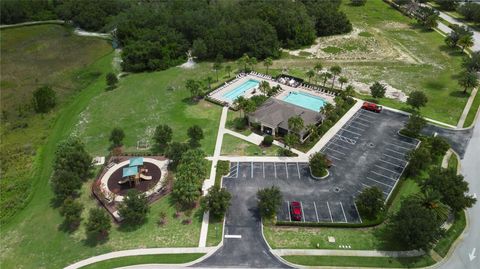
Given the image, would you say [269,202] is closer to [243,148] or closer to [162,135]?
[243,148]

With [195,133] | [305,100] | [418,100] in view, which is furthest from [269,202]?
[418,100]

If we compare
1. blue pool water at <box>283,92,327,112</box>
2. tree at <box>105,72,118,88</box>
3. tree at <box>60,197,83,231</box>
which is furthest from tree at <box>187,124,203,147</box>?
tree at <box>105,72,118,88</box>

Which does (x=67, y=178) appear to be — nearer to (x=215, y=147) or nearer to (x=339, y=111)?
(x=215, y=147)

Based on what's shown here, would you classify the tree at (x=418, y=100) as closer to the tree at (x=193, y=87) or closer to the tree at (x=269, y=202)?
the tree at (x=269, y=202)

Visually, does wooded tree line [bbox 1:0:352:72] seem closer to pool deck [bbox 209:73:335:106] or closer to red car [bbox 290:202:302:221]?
pool deck [bbox 209:73:335:106]

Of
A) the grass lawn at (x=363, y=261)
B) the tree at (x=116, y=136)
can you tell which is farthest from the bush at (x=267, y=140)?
the tree at (x=116, y=136)
